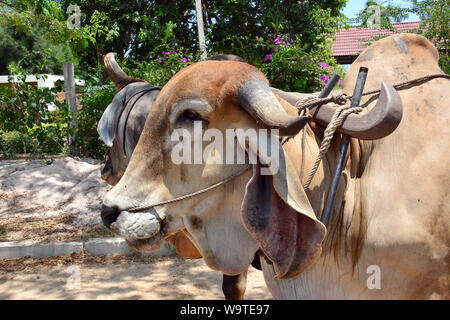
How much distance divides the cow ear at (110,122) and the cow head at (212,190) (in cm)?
189

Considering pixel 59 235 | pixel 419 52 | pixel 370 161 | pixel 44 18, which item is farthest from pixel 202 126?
pixel 44 18

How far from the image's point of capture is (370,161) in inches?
69.2

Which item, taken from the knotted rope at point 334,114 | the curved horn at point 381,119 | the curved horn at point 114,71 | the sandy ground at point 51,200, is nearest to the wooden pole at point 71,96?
the sandy ground at point 51,200

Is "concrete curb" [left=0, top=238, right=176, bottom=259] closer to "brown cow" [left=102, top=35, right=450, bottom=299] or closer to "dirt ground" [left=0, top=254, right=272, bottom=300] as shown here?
"dirt ground" [left=0, top=254, right=272, bottom=300]

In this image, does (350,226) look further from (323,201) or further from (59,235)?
(59,235)

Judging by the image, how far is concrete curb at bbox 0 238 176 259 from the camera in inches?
204

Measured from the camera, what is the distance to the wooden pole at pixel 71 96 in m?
8.20

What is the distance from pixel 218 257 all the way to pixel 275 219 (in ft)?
0.99

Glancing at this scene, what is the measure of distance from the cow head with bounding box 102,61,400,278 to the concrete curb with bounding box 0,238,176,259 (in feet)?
12.1

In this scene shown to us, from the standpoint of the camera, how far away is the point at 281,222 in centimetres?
155

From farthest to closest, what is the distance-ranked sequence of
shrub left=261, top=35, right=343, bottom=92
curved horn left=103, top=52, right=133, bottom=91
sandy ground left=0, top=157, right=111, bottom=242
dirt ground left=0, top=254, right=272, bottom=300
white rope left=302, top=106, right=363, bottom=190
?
shrub left=261, top=35, right=343, bottom=92 < sandy ground left=0, top=157, right=111, bottom=242 < dirt ground left=0, top=254, right=272, bottom=300 < curved horn left=103, top=52, right=133, bottom=91 < white rope left=302, top=106, right=363, bottom=190

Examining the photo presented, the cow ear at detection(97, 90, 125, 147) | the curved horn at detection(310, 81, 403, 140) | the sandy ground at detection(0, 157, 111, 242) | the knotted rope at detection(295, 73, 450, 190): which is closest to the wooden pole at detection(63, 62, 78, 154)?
the sandy ground at detection(0, 157, 111, 242)

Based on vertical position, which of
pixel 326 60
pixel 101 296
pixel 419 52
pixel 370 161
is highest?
pixel 326 60

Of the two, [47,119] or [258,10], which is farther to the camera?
[258,10]
